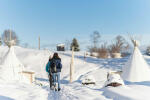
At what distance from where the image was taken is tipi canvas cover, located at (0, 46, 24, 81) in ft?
51.9

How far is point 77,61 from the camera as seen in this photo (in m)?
30.4

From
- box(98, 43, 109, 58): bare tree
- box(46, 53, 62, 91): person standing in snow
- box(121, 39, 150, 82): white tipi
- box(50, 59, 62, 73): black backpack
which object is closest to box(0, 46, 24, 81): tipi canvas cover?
box(121, 39, 150, 82): white tipi

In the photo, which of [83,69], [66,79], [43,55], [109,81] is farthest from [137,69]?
[43,55]

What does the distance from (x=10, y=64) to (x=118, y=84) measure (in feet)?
37.1

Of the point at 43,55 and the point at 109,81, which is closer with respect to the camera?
the point at 109,81

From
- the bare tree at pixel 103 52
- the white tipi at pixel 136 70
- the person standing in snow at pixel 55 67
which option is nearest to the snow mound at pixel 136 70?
the white tipi at pixel 136 70

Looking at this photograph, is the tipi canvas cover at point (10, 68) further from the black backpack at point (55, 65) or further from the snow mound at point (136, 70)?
the black backpack at point (55, 65)

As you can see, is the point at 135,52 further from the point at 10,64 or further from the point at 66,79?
the point at 66,79

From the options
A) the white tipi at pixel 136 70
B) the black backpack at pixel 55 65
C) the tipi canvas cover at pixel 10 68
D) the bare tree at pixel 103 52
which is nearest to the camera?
the black backpack at pixel 55 65

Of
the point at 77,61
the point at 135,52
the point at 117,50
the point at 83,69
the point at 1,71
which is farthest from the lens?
the point at 117,50

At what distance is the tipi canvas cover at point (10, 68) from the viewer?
51.9 ft

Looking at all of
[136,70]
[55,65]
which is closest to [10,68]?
[136,70]

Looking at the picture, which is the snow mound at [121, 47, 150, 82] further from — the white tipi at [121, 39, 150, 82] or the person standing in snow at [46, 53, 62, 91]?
the person standing in snow at [46, 53, 62, 91]

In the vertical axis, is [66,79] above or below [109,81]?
below
